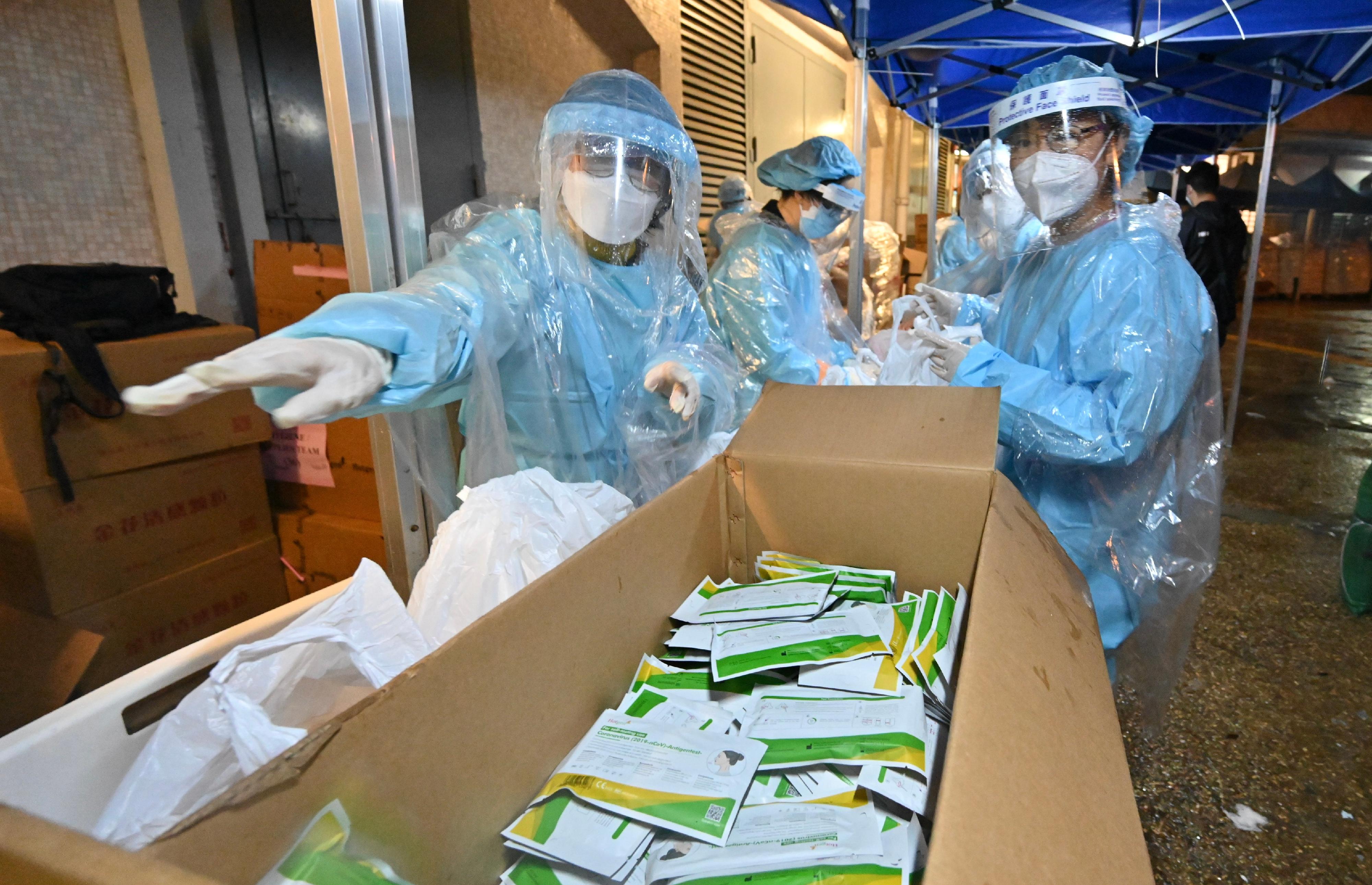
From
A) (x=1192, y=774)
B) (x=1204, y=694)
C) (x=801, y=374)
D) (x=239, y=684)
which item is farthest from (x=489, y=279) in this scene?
(x=1204, y=694)

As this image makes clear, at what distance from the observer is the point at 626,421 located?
130 centimetres

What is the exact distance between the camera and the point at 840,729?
66cm

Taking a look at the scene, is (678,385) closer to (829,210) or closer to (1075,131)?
(1075,131)

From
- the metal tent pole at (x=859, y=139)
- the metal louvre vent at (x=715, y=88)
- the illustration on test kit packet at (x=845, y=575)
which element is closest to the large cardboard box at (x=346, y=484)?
the illustration on test kit packet at (x=845, y=575)

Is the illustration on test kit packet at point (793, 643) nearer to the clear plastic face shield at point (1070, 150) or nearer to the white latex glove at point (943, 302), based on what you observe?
the clear plastic face shield at point (1070, 150)

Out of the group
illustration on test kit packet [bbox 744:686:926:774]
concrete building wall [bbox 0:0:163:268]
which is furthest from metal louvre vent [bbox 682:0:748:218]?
illustration on test kit packet [bbox 744:686:926:774]

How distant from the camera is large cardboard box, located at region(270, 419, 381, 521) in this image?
1800 millimetres

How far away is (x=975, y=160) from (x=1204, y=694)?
1719mm

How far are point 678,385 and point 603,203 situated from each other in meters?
0.36

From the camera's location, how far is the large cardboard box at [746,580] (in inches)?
15.2

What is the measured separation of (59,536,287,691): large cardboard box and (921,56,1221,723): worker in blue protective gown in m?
1.82

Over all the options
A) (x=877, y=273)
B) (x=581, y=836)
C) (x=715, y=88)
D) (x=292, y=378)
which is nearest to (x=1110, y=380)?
(x=581, y=836)

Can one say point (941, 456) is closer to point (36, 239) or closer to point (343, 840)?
point (343, 840)

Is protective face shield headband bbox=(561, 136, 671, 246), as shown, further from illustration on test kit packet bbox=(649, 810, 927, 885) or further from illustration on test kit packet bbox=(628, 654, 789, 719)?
illustration on test kit packet bbox=(649, 810, 927, 885)
